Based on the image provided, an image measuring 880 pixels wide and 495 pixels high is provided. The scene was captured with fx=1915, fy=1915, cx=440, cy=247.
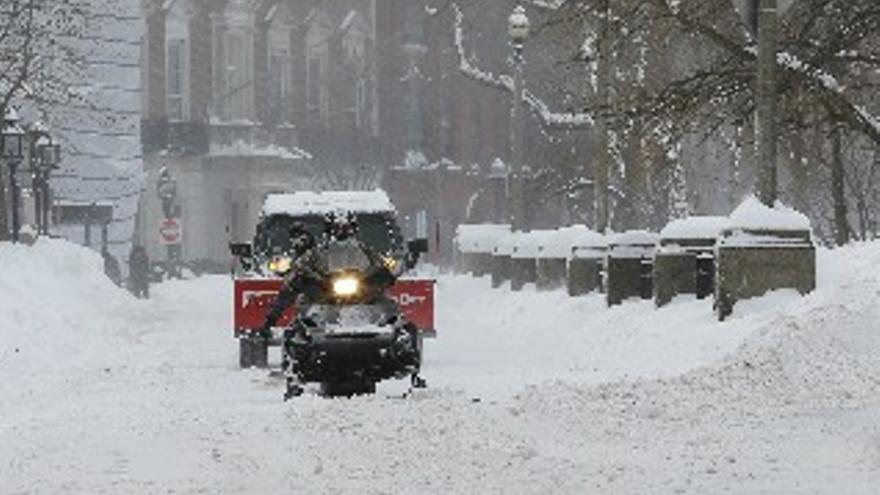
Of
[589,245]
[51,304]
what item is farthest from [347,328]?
[589,245]

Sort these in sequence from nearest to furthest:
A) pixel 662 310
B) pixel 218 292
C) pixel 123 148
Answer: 1. pixel 662 310
2. pixel 218 292
3. pixel 123 148

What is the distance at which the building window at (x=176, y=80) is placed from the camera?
71.6 metres

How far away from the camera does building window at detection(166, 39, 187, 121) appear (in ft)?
235

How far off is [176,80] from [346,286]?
192ft

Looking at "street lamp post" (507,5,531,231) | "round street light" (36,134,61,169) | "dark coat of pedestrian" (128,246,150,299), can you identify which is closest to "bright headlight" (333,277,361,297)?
"street lamp post" (507,5,531,231)

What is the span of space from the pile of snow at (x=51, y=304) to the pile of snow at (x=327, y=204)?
9.65 ft

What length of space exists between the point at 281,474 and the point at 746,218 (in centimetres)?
957

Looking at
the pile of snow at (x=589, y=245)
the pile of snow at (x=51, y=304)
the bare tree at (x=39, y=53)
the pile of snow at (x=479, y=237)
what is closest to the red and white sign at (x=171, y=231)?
the bare tree at (x=39, y=53)

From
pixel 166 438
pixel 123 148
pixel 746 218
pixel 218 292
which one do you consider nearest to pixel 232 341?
pixel 746 218

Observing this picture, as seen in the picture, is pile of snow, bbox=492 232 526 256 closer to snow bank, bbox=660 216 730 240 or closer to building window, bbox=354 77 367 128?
snow bank, bbox=660 216 730 240

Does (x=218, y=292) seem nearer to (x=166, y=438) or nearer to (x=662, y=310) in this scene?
(x=662, y=310)

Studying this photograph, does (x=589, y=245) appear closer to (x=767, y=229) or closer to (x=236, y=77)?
(x=767, y=229)

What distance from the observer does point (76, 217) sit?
55.5 meters

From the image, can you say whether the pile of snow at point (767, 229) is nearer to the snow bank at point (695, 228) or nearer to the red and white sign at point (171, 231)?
the snow bank at point (695, 228)
